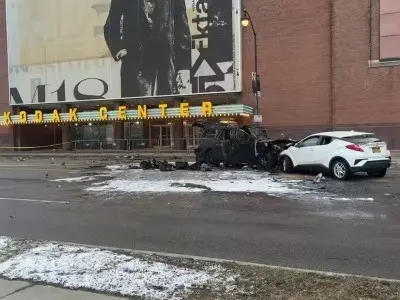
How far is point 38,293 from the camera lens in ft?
16.1

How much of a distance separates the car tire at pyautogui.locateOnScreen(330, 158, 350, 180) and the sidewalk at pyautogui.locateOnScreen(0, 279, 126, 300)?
39.2ft

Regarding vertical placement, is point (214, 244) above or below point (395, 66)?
below

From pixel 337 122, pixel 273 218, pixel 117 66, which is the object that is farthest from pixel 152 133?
pixel 273 218

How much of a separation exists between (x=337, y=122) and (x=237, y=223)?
27.3 m

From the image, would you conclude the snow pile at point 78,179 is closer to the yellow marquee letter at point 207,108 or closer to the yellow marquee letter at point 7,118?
the yellow marquee letter at point 207,108

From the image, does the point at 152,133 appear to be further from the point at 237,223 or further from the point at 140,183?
the point at 237,223

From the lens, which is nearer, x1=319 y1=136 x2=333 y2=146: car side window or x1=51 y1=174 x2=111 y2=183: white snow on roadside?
x1=319 y1=136 x2=333 y2=146: car side window

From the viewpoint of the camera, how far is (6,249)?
686cm

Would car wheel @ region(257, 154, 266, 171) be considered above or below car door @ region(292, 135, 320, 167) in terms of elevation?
below

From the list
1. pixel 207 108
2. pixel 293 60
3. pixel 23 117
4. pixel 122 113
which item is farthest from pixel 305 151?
pixel 23 117

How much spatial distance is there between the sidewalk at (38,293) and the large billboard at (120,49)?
3369cm

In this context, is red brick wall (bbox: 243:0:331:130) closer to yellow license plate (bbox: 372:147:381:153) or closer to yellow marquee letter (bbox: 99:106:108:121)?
yellow marquee letter (bbox: 99:106:108:121)

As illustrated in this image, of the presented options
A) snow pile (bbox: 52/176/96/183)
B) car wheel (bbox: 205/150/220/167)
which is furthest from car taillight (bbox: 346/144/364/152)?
snow pile (bbox: 52/176/96/183)

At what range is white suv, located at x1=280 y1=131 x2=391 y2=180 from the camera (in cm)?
1502
